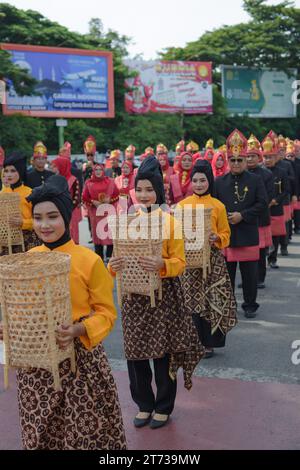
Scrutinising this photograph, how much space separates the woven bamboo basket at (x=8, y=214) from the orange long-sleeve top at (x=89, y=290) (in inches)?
117

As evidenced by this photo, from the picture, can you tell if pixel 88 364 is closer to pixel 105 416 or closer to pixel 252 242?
pixel 105 416

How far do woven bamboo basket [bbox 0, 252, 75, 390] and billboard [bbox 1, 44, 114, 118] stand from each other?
25.3m

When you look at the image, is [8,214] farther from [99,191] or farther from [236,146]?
[99,191]

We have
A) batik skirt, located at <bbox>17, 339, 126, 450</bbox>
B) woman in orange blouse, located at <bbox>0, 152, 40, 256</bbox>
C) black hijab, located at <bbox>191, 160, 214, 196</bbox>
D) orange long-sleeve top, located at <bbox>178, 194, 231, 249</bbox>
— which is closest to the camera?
batik skirt, located at <bbox>17, 339, 126, 450</bbox>

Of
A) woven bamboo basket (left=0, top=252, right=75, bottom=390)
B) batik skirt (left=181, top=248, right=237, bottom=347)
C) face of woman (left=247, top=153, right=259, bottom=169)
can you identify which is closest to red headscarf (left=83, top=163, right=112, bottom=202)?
face of woman (left=247, top=153, right=259, bottom=169)

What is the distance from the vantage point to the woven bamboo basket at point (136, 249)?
3488 mm

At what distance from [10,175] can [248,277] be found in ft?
8.91

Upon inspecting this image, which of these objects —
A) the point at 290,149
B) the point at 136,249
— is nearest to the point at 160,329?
the point at 136,249

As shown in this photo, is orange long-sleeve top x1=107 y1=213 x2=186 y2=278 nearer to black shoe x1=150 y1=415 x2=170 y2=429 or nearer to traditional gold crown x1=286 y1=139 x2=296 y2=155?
black shoe x1=150 y1=415 x2=170 y2=429

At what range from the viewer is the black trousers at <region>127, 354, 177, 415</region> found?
13.2ft

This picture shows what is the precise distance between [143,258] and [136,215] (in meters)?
0.30

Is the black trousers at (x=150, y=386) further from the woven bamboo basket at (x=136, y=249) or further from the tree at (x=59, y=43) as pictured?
the tree at (x=59, y=43)

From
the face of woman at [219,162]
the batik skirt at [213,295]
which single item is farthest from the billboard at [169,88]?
the batik skirt at [213,295]

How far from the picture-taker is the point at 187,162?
30.0 ft
